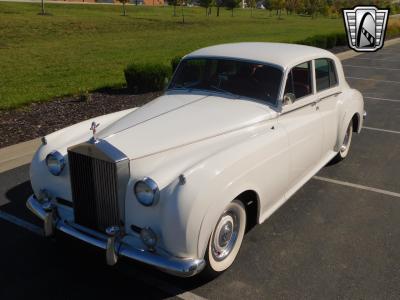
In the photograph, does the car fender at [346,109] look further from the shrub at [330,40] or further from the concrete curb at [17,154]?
the shrub at [330,40]

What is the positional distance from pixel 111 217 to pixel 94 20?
111 ft

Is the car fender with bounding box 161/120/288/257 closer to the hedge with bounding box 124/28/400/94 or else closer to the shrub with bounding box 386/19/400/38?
the hedge with bounding box 124/28/400/94

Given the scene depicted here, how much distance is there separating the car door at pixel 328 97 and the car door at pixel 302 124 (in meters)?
0.15

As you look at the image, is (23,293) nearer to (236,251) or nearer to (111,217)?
(111,217)

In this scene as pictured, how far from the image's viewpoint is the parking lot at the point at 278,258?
12.2 ft

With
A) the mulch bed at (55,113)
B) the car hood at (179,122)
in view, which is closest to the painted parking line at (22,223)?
the car hood at (179,122)

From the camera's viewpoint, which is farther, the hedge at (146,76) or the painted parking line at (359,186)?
the hedge at (146,76)

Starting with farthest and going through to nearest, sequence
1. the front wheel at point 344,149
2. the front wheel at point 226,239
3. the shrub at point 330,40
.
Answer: the shrub at point 330,40
the front wheel at point 344,149
the front wheel at point 226,239

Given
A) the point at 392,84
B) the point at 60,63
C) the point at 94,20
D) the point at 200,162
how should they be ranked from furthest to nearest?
the point at 94,20
the point at 60,63
the point at 392,84
the point at 200,162

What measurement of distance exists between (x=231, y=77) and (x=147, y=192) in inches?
89.6

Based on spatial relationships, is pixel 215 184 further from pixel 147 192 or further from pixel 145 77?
pixel 145 77

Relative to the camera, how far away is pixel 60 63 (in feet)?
54.4

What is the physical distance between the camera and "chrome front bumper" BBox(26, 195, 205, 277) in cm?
327

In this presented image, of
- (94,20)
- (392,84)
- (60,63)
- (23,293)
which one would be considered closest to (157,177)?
(23,293)
